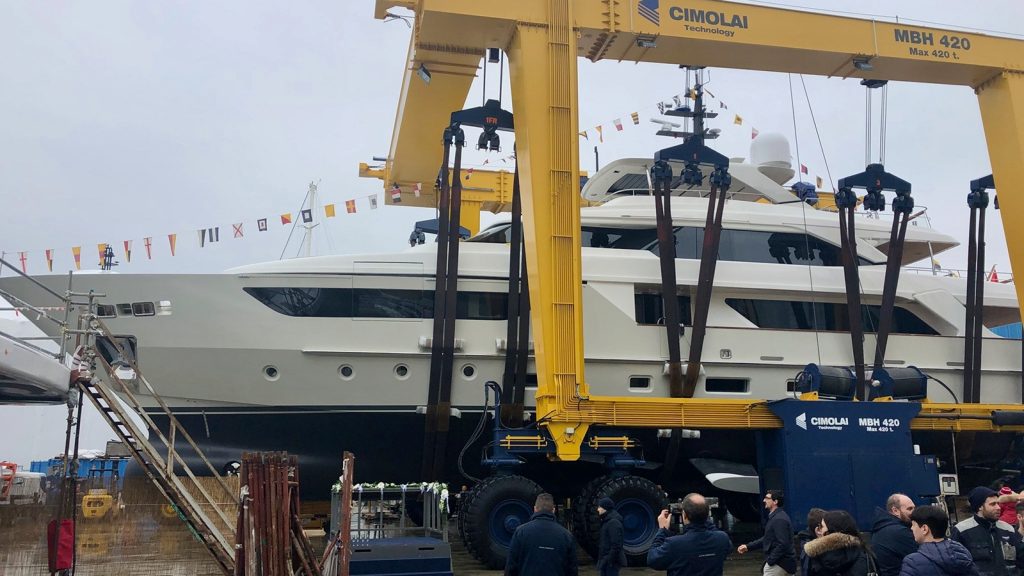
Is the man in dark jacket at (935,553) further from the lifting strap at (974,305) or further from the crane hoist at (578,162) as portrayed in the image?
the lifting strap at (974,305)

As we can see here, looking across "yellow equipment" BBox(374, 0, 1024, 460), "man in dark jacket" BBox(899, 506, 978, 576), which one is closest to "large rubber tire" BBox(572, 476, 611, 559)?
"yellow equipment" BBox(374, 0, 1024, 460)

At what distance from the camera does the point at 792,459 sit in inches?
370

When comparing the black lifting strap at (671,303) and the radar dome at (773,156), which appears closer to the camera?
the black lifting strap at (671,303)

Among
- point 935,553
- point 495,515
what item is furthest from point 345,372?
point 935,553

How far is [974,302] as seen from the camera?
1250 cm

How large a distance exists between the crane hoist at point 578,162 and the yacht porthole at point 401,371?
0.53 meters

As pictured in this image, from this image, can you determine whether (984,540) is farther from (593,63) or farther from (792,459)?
(593,63)

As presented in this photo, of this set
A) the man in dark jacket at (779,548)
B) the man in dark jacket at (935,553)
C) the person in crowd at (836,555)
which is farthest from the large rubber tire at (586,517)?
the man in dark jacket at (935,553)

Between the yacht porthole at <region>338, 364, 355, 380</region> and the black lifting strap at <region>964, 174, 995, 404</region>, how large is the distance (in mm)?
8785

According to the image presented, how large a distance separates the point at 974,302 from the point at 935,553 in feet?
33.6

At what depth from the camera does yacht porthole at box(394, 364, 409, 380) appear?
10945mm

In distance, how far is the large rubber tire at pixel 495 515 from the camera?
9203 mm

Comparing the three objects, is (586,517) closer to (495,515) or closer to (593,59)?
(495,515)

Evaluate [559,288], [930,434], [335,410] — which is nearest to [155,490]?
[335,410]
